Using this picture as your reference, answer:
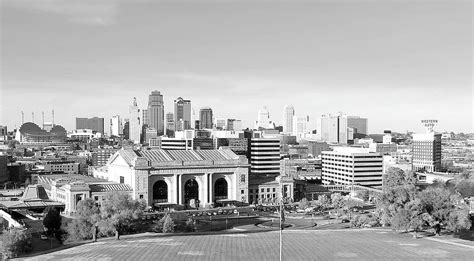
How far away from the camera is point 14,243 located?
71.6 meters

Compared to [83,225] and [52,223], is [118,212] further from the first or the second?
[52,223]

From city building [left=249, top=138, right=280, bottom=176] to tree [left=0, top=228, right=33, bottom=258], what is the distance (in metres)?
109

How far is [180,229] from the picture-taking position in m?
96.1

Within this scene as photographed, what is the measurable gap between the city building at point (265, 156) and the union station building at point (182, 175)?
36947mm

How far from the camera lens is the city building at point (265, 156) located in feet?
594

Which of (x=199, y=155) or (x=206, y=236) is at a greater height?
(x=199, y=155)

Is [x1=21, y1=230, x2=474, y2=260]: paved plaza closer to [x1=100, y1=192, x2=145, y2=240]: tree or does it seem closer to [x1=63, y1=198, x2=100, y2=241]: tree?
[x1=100, y1=192, x2=145, y2=240]: tree

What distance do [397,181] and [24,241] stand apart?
75035 mm

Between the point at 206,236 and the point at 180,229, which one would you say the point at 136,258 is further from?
the point at 180,229

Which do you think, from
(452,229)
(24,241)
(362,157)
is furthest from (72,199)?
(362,157)

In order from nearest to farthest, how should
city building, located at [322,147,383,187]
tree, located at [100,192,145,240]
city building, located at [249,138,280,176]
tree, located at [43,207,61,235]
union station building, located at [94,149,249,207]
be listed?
tree, located at [100,192,145,240], tree, located at [43,207,61,235], union station building, located at [94,149,249,207], city building, located at [322,147,383,187], city building, located at [249,138,280,176]

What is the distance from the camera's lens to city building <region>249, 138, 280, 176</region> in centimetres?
18100

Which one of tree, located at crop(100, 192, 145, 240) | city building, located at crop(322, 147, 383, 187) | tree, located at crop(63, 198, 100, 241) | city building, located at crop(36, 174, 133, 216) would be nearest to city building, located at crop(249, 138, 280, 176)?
city building, located at crop(322, 147, 383, 187)

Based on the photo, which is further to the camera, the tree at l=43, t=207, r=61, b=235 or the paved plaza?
the tree at l=43, t=207, r=61, b=235
